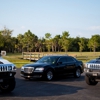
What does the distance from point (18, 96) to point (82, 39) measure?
97.3 meters

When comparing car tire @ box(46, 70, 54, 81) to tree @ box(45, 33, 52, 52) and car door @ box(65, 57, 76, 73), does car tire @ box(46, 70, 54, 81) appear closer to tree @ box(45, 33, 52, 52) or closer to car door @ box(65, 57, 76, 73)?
car door @ box(65, 57, 76, 73)

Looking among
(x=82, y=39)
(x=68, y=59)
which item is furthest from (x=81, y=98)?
(x=82, y=39)

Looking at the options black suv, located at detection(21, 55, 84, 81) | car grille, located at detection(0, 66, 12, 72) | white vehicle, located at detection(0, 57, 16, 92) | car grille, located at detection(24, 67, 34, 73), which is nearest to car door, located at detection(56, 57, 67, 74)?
black suv, located at detection(21, 55, 84, 81)

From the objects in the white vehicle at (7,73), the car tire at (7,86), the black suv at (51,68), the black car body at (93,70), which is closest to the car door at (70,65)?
the black suv at (51,68)

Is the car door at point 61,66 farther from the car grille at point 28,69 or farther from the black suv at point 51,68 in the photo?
the car grille at point 28,69

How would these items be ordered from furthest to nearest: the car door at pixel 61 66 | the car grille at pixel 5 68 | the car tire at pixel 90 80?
the car door at pixel 61 66
the car tire at pixel 90 80
the car grille at pixel 5 68

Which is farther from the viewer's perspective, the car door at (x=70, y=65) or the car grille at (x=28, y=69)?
the car door at (x=70, y=65)

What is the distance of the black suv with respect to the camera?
1399cm

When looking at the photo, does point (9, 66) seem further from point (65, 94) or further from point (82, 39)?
point (82, 39)

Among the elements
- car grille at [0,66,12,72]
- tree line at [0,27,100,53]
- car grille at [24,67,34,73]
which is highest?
tree line at [0,27,100,53]

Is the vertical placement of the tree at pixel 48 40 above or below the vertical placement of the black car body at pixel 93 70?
above

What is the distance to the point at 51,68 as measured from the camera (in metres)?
14.5

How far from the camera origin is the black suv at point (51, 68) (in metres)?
14.0

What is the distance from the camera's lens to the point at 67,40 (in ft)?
283
